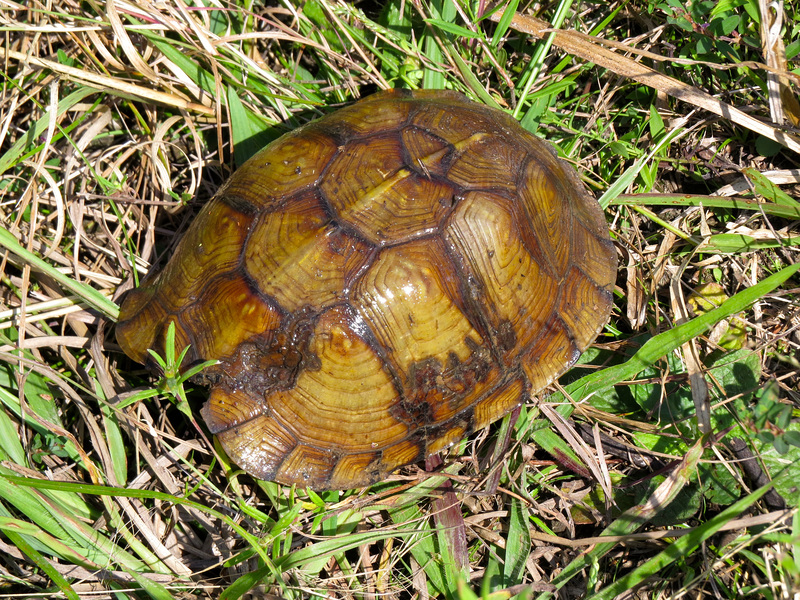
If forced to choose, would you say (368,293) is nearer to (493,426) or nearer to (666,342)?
(493,426)

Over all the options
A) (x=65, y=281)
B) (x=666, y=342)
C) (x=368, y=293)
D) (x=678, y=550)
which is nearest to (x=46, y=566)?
(x=65, y=281)

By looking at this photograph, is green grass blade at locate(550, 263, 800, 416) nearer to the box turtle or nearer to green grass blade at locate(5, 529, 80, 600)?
the box turtle

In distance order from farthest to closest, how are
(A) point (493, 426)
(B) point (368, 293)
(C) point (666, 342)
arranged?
(A) point (493, 426)
(C) point (666, 342)
(B) point (368, 293)

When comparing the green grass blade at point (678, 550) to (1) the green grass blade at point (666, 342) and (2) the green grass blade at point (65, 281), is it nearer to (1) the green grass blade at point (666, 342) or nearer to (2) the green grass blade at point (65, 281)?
(1) the green grass blade at point (666, 342)

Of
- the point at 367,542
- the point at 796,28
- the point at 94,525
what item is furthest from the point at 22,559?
the point at 796,28

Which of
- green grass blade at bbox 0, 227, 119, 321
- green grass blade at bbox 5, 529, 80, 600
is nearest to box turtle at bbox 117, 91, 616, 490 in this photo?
green grass blade at bbox 0, 227, 119, 321

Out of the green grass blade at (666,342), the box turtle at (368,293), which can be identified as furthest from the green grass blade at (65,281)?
the green grass blade at (666,342)
